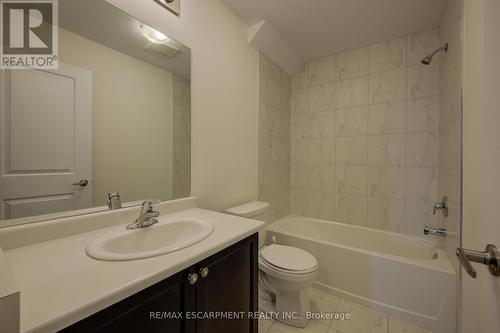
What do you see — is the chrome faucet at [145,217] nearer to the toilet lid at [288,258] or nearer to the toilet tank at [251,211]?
the toilet tank at [251,211]

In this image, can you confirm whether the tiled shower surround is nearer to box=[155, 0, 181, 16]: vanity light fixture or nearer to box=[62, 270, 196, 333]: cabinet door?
box=[155, 0, 181, 16]: vanity light fixture

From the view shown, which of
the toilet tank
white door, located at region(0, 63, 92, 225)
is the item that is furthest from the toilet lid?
white door, located at region(0, 63, 92, 225)

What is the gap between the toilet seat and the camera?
134 centimetres

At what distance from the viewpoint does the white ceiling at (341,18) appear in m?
1.58

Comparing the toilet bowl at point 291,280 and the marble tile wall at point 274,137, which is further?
the marble tile wall at point 274,137

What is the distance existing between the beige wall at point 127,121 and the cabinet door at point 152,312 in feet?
1.96

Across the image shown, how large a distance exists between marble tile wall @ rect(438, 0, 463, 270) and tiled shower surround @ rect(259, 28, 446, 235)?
233 mm

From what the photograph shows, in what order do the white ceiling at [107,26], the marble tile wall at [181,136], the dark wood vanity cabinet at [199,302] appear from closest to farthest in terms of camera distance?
1. the dark wood vanity cabinet at [199,302]
2. the white ceiling at [107,26]
3. the marble tile wall at [181,136]

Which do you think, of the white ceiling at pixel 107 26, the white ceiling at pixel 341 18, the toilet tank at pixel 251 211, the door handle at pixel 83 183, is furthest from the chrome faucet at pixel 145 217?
the white ceiling at pixel 341 18

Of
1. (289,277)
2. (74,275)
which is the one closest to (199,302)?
(74,275)

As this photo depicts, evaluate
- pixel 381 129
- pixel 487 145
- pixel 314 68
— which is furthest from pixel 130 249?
pixel 314 68

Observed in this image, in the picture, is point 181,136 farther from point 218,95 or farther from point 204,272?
point 204,272

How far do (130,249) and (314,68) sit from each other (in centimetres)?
256

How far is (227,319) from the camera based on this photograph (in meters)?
0.86
